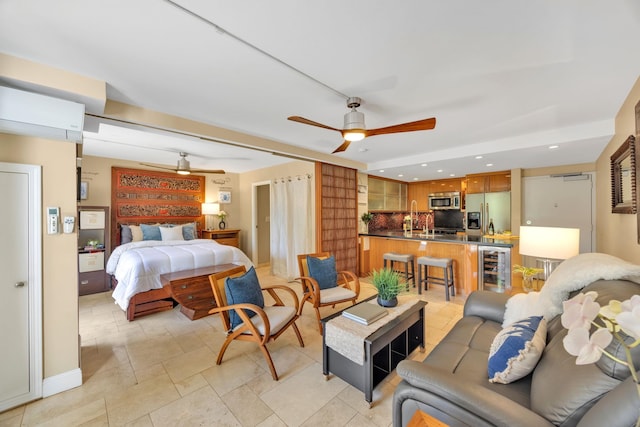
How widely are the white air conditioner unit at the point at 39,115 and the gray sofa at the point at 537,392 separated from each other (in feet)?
9.57

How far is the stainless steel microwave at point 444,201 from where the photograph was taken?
6703mm

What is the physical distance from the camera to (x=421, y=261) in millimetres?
4352

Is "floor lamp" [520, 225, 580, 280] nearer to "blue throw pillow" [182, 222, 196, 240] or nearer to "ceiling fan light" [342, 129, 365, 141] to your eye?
"ceiling fan light" [342, 129, 365, 141]

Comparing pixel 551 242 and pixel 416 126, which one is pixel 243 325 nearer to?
pixel 416 126

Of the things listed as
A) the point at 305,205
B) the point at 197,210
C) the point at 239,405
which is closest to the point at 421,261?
the point at 305,205

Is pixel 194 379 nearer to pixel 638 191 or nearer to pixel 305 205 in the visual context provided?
pixel 305 205

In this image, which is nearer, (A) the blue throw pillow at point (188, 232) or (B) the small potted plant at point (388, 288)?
(B) the small potted plant at point (388, 288)

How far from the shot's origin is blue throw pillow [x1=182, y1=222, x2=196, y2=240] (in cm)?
552

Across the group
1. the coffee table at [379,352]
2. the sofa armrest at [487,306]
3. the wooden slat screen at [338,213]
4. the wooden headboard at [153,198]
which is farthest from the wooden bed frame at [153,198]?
the sofa armrest at [487,306]

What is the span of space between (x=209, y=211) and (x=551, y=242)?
244 inches

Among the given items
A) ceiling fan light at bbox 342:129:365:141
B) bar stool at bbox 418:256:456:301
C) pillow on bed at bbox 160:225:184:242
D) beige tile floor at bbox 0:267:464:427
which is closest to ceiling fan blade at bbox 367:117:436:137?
ceiling fan light at bbox 342:129:365:141

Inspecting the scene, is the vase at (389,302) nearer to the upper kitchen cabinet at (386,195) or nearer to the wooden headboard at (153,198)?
the upper kitchen cabinet at (386,195)

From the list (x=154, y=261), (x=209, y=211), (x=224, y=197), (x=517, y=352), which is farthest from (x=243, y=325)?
(x=224, y=197)

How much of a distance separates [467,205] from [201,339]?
20.1ft
